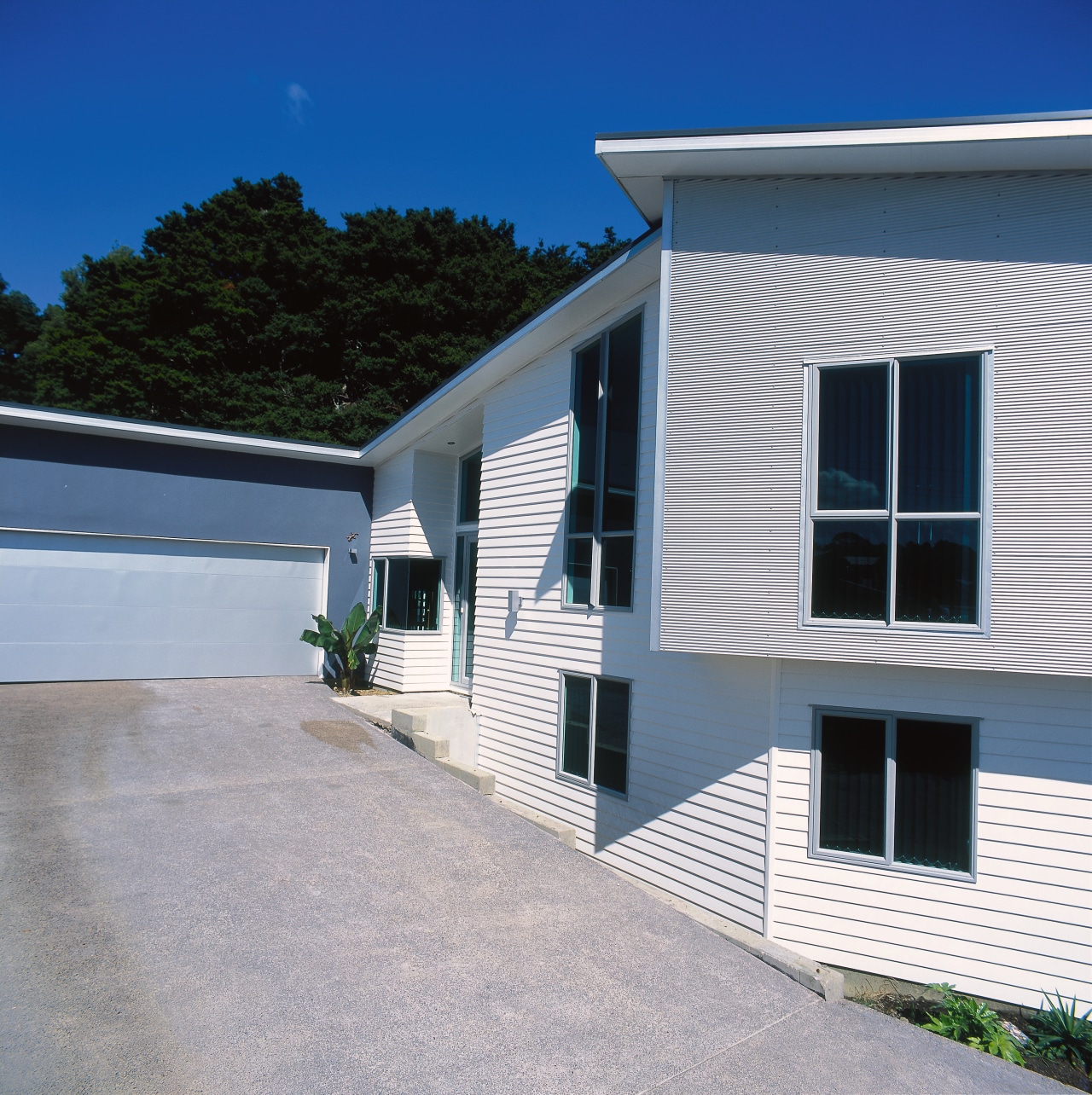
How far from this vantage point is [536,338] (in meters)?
9.41

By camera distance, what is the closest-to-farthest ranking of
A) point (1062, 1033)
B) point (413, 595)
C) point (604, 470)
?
1. point (1062, 1033)
2. point (604, 470)
3. point (413, 595)

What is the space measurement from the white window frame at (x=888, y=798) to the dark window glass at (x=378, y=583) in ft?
28.8

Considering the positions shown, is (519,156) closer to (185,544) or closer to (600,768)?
(185,544)

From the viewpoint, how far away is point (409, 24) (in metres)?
11.0

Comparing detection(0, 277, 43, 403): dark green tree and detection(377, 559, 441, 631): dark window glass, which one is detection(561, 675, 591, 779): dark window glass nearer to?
detection(377, 559, 441, 631): dark window glass

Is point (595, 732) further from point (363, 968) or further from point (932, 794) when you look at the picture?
point (363, 968)

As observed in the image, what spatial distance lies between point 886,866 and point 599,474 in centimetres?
479

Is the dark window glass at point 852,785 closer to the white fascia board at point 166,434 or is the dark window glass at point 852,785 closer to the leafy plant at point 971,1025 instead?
the leafy plant at point 971,1025

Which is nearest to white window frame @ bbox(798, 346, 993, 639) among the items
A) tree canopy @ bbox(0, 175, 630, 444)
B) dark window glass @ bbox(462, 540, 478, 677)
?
dark window glass @ bbox(462, 540, 478, 677)

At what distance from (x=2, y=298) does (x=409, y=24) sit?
3333cm

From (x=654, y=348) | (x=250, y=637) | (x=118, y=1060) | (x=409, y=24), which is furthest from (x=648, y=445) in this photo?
(x=250, y=637)

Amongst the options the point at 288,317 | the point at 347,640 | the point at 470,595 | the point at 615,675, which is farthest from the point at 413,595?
the point at 288,317

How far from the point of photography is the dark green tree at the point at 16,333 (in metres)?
32.9

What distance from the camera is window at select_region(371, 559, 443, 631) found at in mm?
12625
